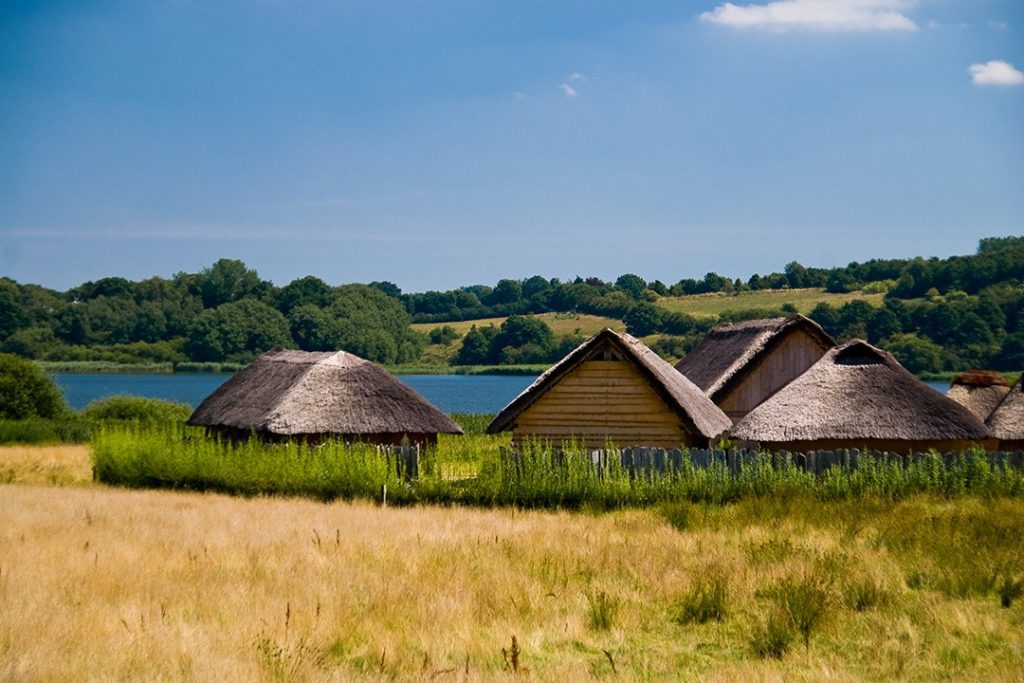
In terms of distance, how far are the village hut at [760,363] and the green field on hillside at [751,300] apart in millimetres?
113456

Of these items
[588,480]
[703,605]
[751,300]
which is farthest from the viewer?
[751,300]

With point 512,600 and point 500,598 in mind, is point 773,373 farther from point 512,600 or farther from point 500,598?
point 512,600

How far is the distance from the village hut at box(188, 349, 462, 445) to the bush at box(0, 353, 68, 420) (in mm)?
19400

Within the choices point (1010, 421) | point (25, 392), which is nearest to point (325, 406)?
point (1010, 421)

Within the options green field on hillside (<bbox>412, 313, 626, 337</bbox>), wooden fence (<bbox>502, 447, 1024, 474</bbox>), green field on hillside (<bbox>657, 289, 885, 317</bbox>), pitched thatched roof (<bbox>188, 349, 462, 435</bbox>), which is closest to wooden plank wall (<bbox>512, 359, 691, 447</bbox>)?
pitched thatched roof (<bbox>188, 349, 462, 435</bbox>)

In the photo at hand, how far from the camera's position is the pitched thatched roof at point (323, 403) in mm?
28234

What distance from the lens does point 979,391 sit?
3681 cm

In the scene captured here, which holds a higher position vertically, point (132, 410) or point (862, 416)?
point (862, 416)

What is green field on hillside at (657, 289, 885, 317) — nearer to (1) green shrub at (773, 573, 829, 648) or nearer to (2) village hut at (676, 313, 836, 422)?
(2) village hut at (676, 313, 836, 422)

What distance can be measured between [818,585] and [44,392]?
44.0m

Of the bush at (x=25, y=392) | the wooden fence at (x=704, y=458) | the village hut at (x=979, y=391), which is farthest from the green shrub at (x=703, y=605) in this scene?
the bush at (x=25, y=392)

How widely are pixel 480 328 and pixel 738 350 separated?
138 metres

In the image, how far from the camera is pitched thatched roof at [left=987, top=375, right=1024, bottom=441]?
29.8 m

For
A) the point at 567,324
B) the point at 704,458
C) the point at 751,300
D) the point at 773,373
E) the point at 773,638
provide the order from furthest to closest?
the point at 567,324
the point at 751,300
the point at 773,373
the point at 704,458
the point at 773,638
